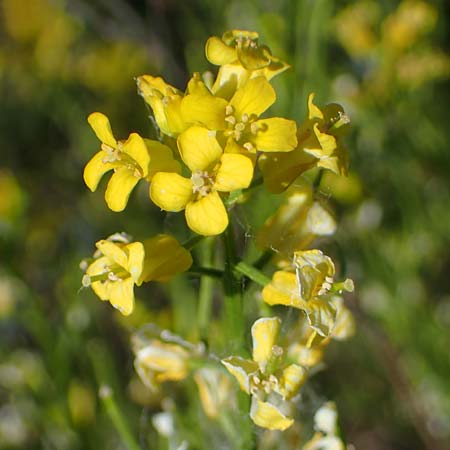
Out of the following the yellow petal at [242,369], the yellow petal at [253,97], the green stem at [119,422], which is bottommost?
the green stem at [119,422]

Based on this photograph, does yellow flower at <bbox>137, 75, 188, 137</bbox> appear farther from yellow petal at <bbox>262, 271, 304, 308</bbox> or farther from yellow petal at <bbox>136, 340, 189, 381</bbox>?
yellow petal at <bbox>136, 340, 189, 381</bbox>

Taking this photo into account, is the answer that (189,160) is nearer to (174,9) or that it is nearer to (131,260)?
(131,260)

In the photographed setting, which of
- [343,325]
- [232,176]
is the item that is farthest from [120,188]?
[343,325]

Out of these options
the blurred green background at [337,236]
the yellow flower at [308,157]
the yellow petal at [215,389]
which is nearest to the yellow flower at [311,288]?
the yellow flower at [308,157]

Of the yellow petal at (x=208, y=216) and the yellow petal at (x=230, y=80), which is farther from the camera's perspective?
the yellow petal at (x=230, y=80)

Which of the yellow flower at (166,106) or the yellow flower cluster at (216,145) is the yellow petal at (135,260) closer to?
the yellow flower cluster at (216,145)

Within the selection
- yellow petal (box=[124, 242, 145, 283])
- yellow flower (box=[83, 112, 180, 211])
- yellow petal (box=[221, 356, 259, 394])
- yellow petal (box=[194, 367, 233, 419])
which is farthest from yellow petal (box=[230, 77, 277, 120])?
yellow petal (box=[194, 367, 233, 419])

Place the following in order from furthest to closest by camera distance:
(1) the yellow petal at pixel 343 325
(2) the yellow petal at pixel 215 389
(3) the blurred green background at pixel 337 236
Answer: (3) the blurred green background at pixel 337 236
(2) the yellow petal at pixel 215 389
(1) the yellow petal at pixel 343 325

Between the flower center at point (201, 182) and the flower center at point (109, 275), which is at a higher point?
the flower center at point (201, 182)
